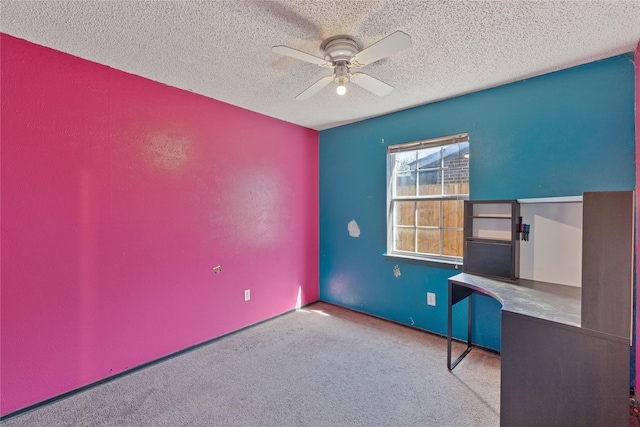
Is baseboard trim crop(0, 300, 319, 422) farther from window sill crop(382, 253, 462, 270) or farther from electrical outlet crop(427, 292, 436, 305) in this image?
electrical outlet crop(427, 292, 436, 305)

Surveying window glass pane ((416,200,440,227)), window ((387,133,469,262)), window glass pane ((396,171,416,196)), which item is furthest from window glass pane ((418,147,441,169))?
window glass pane ((416,200,440,227))

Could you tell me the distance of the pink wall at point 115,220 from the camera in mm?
1793

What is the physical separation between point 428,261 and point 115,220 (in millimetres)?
2795

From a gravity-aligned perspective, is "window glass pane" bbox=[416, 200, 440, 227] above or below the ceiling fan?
below

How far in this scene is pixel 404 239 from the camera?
127 inches

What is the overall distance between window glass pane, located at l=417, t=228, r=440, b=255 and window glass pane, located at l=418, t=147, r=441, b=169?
68cm

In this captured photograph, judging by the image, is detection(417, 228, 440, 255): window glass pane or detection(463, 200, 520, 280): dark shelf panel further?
detection(417, 228, 440, 255): window glass pane

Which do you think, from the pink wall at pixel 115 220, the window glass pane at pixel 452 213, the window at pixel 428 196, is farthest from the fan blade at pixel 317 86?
the window glass pane at pixel 452 213

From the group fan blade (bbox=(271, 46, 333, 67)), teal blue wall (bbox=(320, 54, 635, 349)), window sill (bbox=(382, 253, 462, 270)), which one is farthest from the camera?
window sill (bbox=(382, 253, 462, 270))

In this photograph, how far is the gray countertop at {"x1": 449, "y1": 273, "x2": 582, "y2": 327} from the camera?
1.49 m

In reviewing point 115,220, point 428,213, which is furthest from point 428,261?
point 115,220

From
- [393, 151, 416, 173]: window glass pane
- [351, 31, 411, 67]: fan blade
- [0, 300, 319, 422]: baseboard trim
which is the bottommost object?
[0, 300, 319, 422]: baseboard trim

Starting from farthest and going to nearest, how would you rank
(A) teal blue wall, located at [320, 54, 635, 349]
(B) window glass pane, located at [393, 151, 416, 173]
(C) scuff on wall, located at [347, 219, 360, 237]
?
(C) scuff on wall, located at [347, 219, 360, 237]
(B) window glass pane, located at [393, 151, 416, 173]
(A) teal blue wall, located at [320, 54, 635, 349]

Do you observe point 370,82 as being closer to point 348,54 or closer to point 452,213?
point 348,54
